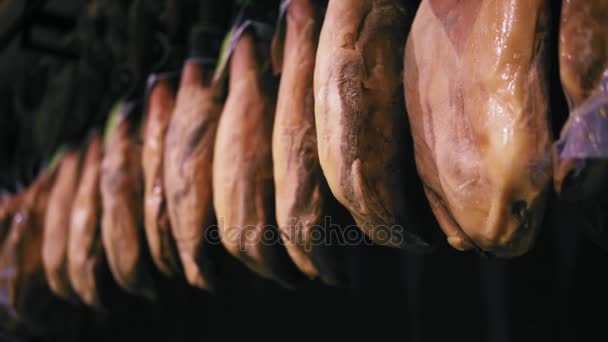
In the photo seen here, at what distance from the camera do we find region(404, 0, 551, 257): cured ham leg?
401mm

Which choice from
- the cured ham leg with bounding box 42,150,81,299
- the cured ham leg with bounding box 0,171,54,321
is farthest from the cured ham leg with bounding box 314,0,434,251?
the cured ham leg with bounding box 0,171,54,321

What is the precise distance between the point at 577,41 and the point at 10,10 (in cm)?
110

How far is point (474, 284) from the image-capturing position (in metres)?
0.89

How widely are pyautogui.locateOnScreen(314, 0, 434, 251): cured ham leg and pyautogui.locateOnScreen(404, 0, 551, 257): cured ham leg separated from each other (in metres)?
0.03

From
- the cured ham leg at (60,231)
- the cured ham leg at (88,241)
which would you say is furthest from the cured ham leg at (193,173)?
the cured ham leg at (60,231)

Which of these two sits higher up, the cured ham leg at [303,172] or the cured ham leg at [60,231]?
the cured ham leg at [303,172]

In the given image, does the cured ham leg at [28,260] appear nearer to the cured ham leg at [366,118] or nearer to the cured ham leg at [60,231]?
the cured ham leg at [60,231]

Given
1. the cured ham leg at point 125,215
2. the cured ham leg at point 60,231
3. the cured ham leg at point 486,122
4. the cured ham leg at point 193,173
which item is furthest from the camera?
the cured ham leg at point 60,231

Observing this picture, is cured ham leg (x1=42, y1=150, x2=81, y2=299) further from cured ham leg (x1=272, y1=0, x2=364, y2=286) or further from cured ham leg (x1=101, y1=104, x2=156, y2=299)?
cured ham leg (x1=272, y1=0, x2=364, y2=286)

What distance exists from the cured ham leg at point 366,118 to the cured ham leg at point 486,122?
3 cm

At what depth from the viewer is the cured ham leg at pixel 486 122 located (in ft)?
1.32

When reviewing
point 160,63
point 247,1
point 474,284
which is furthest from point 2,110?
point 474,284

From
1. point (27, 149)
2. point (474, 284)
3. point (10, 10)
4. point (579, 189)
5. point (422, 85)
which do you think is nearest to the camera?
point (579, 189)

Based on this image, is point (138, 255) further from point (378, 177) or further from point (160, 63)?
point (378, 177)
